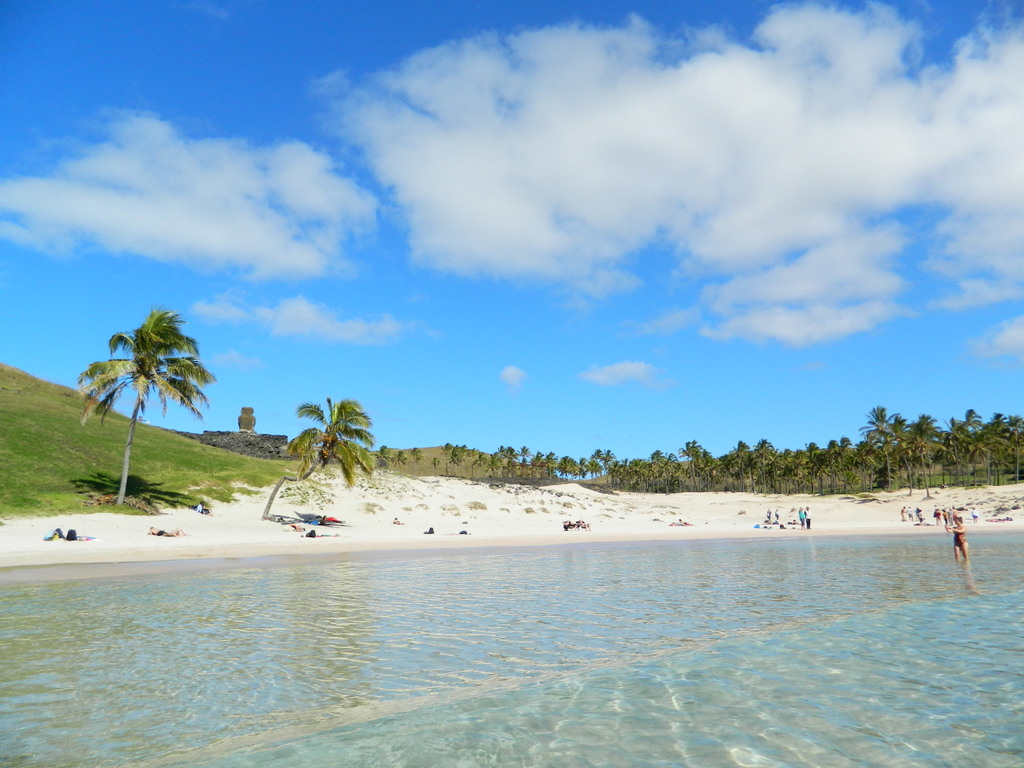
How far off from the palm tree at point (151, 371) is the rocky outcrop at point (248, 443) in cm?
4284

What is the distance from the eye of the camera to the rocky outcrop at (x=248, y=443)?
83.8 m

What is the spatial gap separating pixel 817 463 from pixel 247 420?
369ft

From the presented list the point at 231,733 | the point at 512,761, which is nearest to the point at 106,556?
the point at 231,733

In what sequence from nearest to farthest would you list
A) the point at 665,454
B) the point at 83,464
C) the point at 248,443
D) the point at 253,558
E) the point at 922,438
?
the point at 253,558 → the point at 83,464 → the point at 248,443 → the point at 922,438 → the point at 665,454

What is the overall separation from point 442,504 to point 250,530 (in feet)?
82.9

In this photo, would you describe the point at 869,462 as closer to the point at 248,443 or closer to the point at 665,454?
the point at 665,454

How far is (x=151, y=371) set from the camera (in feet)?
134

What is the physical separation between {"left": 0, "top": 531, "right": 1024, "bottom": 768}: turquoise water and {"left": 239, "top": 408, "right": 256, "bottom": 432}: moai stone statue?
77.3 metres

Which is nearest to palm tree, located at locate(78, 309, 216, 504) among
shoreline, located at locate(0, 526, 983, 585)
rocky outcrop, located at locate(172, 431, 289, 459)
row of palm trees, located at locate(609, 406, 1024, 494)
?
shoreline, located at locate(0, 526, 983, 585)

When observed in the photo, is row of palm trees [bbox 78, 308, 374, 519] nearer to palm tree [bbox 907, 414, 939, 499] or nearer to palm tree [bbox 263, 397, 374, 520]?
palm tree [bbox 263, 397, 374, 520]

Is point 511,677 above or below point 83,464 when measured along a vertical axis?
below

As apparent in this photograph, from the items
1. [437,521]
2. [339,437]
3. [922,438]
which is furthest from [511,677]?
[922,438]

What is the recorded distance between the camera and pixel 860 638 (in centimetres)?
1186

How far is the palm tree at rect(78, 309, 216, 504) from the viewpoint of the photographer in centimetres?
3922
